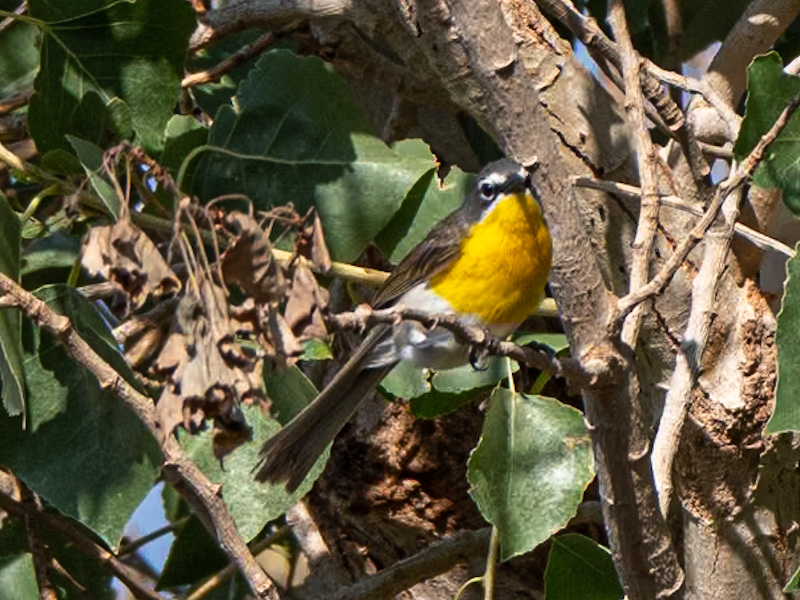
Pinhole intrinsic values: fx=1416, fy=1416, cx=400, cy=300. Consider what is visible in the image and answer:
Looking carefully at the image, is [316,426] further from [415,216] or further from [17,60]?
[17,60]

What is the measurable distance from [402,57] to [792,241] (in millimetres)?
650

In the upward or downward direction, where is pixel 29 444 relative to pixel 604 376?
downward

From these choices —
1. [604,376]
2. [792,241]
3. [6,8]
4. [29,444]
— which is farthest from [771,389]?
[6,8]

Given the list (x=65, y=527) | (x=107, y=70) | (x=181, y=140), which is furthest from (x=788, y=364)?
(x=65, y=527)

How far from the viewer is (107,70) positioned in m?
2.02

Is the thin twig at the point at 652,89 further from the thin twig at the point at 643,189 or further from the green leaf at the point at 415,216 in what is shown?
the green leaf at the point at 415,216

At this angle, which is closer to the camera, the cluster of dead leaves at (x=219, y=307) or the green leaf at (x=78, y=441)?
the cluster of dead leaves at (x=219, y=307)

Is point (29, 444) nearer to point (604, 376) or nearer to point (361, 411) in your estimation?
point (361, 411)

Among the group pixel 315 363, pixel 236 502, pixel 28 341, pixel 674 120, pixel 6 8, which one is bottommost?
pixel 315 363

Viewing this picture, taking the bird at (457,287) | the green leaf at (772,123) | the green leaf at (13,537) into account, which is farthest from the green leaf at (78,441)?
the green leaf at (772,123)

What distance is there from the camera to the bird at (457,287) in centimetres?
186

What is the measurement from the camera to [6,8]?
2.30m

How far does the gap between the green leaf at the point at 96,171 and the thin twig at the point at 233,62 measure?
54cm

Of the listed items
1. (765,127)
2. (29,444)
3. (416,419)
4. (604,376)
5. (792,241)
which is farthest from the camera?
(416,419)
